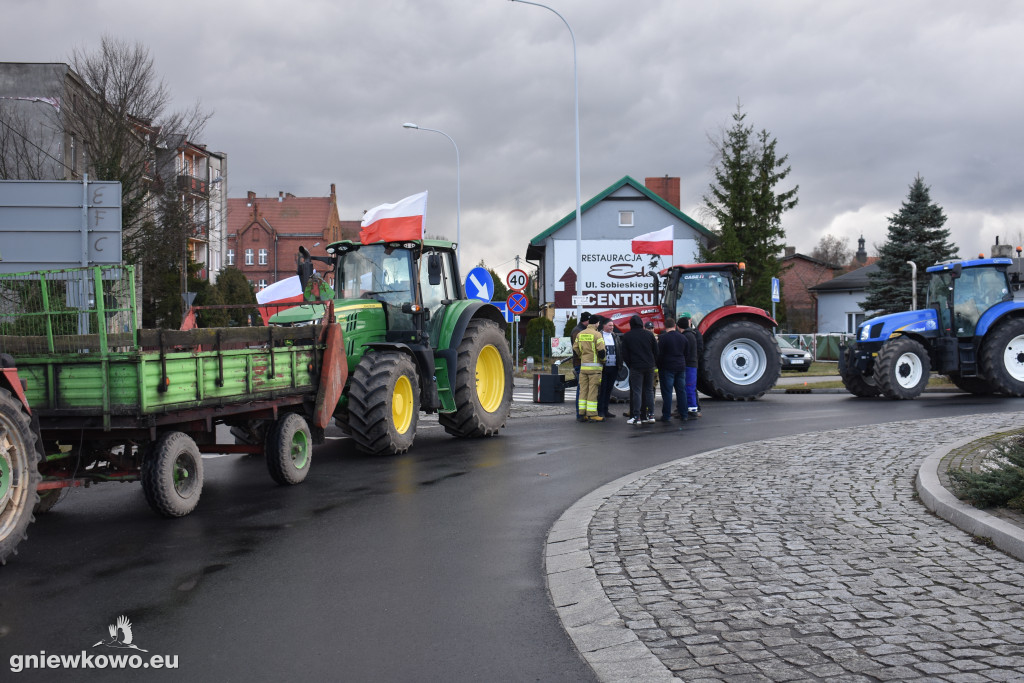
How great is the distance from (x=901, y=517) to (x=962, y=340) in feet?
44.7

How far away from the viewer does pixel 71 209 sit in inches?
522

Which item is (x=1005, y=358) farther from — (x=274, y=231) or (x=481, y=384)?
(x=274, y=231)

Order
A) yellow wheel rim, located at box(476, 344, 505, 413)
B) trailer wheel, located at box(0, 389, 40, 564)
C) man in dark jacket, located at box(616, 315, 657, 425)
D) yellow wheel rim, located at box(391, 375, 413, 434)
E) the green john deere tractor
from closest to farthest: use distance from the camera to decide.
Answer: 1. trailer wheel, located at box(0, 389, 40, 564)
2. the green john deere tractor
3. yellow wheel rim, located at box(391, 375, 413, 434)
4. yellow wheel rim, located at box(476, 344, 505, 413)
5. man in dark jacket, located at box(616, 315, 657, 425)

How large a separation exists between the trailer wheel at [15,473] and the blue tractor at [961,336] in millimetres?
16327

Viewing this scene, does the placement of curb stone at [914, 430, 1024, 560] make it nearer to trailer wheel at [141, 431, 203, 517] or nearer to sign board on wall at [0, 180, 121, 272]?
trailer wheel at [141, 431, 203, 517]

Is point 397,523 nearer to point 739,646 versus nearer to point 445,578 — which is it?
point 445,578

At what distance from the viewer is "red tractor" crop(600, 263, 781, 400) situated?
A: 18.7 metres

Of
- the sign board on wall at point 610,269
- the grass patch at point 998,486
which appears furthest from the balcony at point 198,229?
the grass patch at point 998,486

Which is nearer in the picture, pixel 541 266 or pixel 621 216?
pixel 621 216

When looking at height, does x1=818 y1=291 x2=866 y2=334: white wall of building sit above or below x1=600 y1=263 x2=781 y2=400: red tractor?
above

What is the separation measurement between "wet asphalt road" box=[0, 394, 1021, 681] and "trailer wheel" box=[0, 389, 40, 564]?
0.25m

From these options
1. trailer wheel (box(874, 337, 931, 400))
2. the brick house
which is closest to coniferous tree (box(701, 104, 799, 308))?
trailer wheel (box(874, 337, 931, 400))

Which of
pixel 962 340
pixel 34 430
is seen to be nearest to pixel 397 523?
pixel 34 430

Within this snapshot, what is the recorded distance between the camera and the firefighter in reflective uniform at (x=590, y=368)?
606 inches
